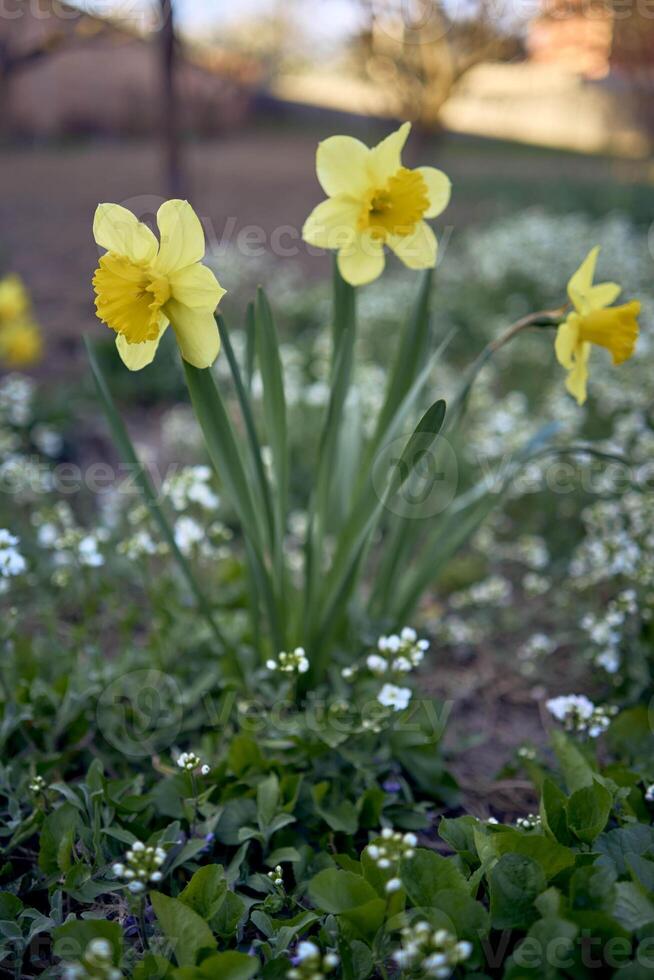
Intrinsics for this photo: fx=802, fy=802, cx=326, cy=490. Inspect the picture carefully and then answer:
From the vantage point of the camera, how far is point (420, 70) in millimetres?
9789

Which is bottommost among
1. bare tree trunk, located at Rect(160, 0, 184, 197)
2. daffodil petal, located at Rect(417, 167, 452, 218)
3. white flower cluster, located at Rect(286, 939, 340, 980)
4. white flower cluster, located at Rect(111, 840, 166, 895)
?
white flower cluster, located at Rect(286, 939, 340, 980)

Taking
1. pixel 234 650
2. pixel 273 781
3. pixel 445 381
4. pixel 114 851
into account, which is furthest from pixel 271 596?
pixel 445 381

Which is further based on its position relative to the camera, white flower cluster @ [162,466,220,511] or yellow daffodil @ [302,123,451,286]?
white flower cluster @ [162,466,220,511]

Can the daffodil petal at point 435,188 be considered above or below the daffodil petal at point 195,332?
above

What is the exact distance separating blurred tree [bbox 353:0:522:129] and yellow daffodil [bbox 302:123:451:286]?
837 centimetres

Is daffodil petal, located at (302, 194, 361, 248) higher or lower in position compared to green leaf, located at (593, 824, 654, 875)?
higher

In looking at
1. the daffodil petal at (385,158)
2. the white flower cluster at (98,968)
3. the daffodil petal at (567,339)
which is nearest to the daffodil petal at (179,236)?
the daffodil petal at (385,158)

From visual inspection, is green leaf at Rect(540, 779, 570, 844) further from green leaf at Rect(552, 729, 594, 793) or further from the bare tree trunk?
the bare tree trunk

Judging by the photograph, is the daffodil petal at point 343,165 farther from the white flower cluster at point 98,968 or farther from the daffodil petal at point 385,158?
the white flower cluster at point 98,968

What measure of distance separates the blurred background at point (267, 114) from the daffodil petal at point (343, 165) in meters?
2.64

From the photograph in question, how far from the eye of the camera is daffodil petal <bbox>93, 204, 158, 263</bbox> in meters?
1.09

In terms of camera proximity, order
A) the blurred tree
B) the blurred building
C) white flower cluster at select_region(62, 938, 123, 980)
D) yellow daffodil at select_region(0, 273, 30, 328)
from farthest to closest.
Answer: the blurred building, the blurred tree, yellow daffodil at select_region(0, 273, 30, 328), white flower cluster at select_region(62, 938, 123, 980)

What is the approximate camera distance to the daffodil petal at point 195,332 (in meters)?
1.11

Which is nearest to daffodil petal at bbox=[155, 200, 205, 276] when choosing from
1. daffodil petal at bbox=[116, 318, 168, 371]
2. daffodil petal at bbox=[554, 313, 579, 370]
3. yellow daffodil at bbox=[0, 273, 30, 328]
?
daffodil petal at bbox=[116, 318, 168, 371]
